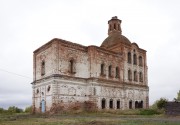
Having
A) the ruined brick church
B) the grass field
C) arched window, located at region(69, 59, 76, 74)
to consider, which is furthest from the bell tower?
the grass field

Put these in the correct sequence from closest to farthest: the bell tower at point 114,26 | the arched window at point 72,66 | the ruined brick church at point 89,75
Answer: the ruined brick church at point 89,75
the arched window at point 72,66
the bell tower at point 114,26

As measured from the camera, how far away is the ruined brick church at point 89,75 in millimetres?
30422

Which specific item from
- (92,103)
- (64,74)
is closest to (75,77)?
(64,74)

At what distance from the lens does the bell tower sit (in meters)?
43.6

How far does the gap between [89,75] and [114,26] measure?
13.7 metres

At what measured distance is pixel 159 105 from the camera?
3622 centimetres

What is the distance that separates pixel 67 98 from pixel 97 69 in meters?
6.42

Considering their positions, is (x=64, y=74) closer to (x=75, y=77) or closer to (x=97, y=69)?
(x=75, y=77)

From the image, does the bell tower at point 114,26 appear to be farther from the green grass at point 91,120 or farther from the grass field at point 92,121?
the grass field at point 92,121

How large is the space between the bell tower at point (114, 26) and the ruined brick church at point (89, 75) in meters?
2.00

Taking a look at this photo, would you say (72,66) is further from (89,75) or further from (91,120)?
(91,120)

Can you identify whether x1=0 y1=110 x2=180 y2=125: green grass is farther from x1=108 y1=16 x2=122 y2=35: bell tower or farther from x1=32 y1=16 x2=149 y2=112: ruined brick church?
x1=108 y1=16 x2=122 y2=35: bell tower

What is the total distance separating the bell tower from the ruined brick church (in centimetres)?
200

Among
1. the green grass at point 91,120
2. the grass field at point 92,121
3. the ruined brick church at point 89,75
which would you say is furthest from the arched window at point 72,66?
the grass field at point 92,121
